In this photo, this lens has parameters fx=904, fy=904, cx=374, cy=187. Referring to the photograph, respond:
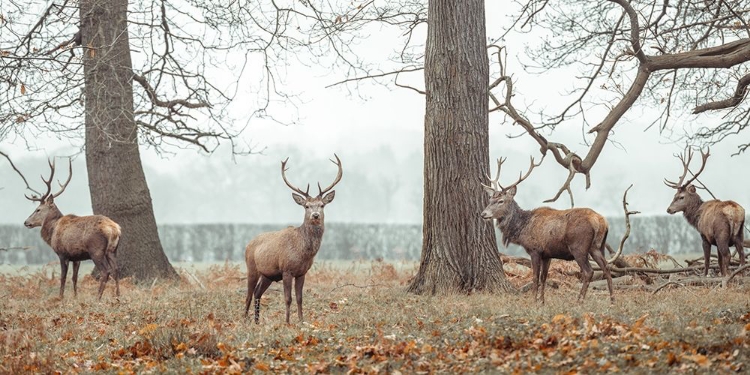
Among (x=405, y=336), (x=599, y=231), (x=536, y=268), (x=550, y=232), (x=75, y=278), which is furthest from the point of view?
(x=75, y=278)

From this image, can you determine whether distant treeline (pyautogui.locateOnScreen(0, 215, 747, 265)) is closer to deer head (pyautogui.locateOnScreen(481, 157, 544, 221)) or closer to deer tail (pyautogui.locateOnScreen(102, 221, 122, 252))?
deer tail (pyautogui.locateOnScreen(102, 221, 122, 252))

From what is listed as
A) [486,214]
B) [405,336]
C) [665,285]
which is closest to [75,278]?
[486,214]

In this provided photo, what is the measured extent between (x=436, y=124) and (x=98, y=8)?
7.76m

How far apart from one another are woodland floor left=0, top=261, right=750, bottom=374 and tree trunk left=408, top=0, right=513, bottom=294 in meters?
0.59

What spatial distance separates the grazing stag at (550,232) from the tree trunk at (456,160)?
16.3 inches

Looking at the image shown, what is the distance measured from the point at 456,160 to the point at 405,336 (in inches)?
177

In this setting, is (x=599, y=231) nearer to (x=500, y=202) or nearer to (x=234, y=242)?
(x=500, y=202)

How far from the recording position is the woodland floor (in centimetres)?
721

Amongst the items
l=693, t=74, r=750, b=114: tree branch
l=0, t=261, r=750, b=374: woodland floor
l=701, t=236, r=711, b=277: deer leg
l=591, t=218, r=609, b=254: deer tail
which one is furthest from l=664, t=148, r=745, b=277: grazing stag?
l=591, t=218, r=609, b=254: deer tail

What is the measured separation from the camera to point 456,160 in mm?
12570

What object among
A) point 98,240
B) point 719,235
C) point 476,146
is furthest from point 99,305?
point 719,235

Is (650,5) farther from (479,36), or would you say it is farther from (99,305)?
(99,305)

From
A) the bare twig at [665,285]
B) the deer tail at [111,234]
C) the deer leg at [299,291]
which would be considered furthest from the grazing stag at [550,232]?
the deer tail at [111,234]

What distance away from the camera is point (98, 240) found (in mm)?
14500
